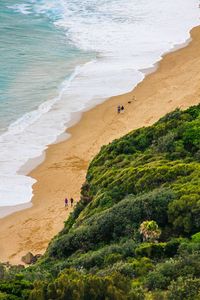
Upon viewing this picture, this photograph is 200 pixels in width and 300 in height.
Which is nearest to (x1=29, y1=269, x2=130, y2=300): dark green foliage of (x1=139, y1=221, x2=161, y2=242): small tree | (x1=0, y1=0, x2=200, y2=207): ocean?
(x1=139, y1=221, x2=161, y2=242): small tree

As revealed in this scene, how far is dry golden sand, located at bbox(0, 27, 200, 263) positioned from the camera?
30516 millimetres

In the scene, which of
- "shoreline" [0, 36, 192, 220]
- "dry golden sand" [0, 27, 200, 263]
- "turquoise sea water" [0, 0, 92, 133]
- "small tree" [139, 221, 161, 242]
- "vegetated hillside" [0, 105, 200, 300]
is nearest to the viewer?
"vegetated hillside" [0, 105, 200, 300]

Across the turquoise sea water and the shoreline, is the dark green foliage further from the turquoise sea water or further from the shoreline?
the turquoise sea water

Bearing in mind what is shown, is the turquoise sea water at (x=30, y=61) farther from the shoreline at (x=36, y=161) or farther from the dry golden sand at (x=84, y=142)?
the dry golden sand at (x=84, y=142)

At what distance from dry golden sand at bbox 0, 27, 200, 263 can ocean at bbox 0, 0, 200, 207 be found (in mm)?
1037

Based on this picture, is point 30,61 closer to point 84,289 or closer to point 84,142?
point 84,142

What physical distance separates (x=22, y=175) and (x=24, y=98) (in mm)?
12268

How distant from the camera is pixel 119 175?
25.1 meters

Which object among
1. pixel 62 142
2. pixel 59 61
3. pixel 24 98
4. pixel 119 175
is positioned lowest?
pixel 119 175

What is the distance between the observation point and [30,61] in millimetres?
56031

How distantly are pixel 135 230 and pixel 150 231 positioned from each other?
960 millimetres

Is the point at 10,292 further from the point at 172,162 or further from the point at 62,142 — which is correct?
the point at 62,142

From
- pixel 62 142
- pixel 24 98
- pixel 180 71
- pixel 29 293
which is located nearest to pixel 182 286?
pixel 29 293

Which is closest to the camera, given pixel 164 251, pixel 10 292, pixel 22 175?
pixel 10 292
